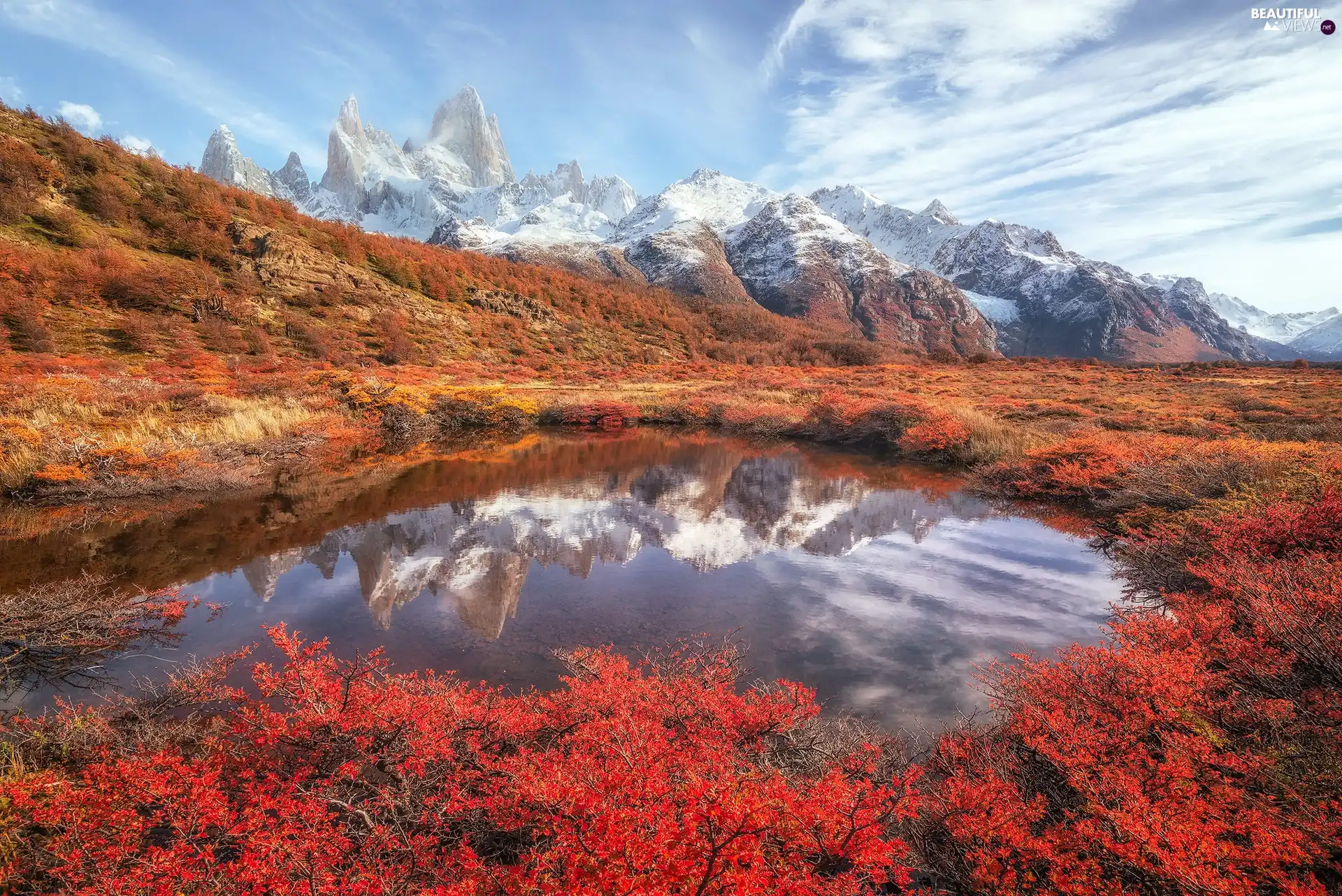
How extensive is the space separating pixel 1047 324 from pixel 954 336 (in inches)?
2325

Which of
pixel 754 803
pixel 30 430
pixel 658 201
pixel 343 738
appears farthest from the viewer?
pixel 658 201

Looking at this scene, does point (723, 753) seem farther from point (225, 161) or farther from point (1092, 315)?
point (225, 161)

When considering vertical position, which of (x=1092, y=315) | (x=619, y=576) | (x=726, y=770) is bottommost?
(x=619, y=576)

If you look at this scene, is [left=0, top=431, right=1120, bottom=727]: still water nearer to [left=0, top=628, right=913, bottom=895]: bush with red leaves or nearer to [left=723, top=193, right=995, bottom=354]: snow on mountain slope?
[left=0, top=628, right=913, bottom=895]: bush with red leaves

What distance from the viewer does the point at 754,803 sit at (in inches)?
113

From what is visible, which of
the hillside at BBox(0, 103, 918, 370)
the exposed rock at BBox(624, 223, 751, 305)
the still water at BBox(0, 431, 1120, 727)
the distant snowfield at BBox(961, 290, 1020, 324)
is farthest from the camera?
the distant snowfield at BBox(961, 290, 1020, 324)

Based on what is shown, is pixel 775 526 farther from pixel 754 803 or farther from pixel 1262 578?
pixel 754 803

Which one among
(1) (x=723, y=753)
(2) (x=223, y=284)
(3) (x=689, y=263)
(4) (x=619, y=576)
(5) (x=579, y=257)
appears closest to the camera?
(1) (x=723, y=753)

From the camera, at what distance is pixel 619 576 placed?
9867 millimetres

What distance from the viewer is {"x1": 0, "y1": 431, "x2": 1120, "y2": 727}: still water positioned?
7137 millimetres

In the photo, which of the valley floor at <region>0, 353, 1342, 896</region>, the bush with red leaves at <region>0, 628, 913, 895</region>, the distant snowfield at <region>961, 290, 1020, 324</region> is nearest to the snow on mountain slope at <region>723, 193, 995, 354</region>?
the distant snowfield at <region>961, 290, 1020, 324</region>

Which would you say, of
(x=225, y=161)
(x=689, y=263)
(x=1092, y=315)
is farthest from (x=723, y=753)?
(x=225, y=161)

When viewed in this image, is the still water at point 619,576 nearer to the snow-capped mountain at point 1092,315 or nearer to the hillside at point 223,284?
the hillside at point 223,284

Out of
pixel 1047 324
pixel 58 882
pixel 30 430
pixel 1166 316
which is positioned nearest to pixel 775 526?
pixel 58 882
